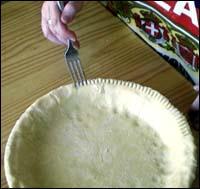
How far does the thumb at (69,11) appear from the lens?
30.3 inches

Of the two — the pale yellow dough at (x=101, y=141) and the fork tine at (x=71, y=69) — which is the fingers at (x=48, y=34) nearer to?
the fork tine at (x=71, y=69)

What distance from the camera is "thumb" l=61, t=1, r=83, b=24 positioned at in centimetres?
77

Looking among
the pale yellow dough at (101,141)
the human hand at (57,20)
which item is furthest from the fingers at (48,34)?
the pale yellow dough at (101,141)

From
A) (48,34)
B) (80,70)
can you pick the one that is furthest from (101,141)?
(48,34)

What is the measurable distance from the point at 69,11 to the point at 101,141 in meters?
0.29

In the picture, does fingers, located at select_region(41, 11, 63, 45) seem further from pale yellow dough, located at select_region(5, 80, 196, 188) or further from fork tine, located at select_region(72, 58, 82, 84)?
pale yellow dough, located at select_region(5, 80, 196, 188)

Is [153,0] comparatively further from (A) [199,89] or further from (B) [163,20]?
(A) [199,89]

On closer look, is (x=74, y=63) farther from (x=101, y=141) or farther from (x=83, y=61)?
(x=101, y=141)

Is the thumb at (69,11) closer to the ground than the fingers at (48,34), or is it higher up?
higher up

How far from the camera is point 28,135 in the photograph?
1.90 ft

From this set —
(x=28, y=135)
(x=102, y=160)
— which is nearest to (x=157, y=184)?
(x=102, y=160)

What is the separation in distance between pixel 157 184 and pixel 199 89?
0.76ft

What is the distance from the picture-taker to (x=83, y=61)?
73 centimetres

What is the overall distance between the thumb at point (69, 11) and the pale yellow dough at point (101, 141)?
0.66 ft
